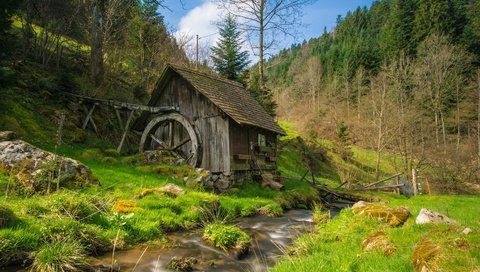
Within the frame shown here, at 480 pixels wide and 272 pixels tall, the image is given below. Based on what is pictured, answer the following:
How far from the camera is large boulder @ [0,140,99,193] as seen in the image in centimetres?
919

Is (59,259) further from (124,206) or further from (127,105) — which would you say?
(127,105)

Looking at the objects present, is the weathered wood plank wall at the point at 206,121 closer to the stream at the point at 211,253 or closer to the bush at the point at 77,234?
the stream at the point at 211,253

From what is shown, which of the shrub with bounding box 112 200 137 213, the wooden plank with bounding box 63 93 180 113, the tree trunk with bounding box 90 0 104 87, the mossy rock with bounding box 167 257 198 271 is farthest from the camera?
the tree trunk with bounding box 90 0 104 87

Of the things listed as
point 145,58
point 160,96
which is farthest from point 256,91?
point 160,96

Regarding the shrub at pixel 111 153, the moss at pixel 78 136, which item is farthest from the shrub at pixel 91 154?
the moss at pixel 78 136

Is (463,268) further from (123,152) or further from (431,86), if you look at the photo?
(431,86)

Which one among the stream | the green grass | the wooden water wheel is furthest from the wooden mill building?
the green grass

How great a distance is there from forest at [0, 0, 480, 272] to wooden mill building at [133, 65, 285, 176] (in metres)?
0.08

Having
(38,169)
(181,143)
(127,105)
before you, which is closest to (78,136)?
(127,105)

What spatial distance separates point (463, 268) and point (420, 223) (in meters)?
3.72

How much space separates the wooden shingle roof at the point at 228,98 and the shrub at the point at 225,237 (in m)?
7.25

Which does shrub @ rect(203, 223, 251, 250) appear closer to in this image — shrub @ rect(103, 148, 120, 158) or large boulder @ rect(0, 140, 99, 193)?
large boulder @ rect(0, 140, 99, 193)

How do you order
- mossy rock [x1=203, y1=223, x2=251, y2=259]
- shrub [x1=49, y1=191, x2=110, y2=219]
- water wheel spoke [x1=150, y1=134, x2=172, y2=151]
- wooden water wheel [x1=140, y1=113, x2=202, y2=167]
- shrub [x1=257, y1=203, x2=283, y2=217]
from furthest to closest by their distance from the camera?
water wheel spoke [x1=150, y1=134, x2=172, y2=151]
wooden water wheel [x1=140, y1=113, x2=202, y2=167]
shrub [x1=257, y1=203, x2=283, y2=217]
mossy rock [x1=203, y1=223, x2=251, y2=259]
shrub [x1=49, y1=191, x2=110, y2=219]

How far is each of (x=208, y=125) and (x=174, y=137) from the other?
2.58m
